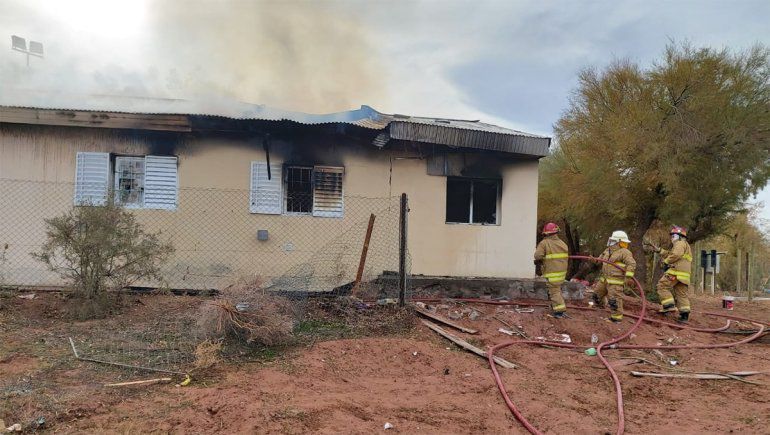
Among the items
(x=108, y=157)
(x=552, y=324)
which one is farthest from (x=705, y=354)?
(x=108, y=157)

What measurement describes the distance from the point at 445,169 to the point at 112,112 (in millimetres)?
5859

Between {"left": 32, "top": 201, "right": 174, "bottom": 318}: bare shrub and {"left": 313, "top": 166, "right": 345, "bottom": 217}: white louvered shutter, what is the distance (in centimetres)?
307

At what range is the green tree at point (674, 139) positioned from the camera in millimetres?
11266

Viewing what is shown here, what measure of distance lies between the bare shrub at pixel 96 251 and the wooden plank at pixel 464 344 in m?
4.05

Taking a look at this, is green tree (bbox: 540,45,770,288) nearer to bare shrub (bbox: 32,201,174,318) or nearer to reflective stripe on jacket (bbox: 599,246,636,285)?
reflective stripe on jacket (bbox: 599,246,636,285)

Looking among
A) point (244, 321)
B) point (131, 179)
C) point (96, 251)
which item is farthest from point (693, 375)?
point (131, 179)

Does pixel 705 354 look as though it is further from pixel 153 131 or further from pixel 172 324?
pixel 153 131

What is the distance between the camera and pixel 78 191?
8.40 meters

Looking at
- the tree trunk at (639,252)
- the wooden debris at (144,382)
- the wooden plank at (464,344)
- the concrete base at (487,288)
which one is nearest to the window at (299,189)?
the concrete base at (487,288)

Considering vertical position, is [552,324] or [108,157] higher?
[108,157]

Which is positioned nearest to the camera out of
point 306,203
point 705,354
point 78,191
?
point 705,354

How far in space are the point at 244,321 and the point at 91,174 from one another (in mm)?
4959

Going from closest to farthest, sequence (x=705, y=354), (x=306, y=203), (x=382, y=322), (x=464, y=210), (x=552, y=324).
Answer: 1. (x=382, y=322)
2. (x=705, y=354)
3. (x=552, y=324)
4. (x=306, y=203)
5. (x=464, y=210)

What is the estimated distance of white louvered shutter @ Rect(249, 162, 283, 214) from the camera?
8.74m
